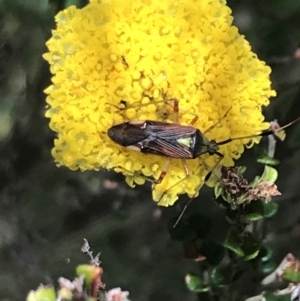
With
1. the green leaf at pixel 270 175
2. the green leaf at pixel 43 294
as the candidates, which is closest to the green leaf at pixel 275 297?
the green leaf at pixel 270 175

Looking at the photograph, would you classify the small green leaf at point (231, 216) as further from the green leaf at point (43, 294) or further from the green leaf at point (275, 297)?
the green leaf at point (43, 294)

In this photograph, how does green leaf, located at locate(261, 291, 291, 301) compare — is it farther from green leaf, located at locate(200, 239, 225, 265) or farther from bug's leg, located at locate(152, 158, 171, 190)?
bug's leg, located at locate(152, 158, 171, 190)

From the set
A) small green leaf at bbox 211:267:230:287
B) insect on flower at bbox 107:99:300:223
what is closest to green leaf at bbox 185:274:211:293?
small green leaf at bbox 211:267:230:287

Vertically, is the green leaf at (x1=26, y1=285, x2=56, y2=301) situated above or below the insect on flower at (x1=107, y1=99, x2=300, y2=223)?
below

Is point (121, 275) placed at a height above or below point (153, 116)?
below

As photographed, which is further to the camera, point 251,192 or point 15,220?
point 15,220

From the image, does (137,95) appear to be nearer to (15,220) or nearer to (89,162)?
(89,162)

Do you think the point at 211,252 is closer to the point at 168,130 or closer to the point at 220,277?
the point at 220,277

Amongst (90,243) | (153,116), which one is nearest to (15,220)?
(90,243)
